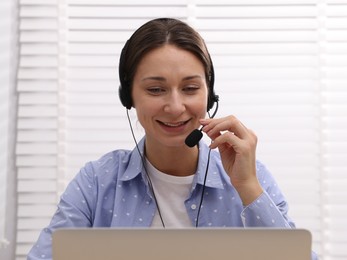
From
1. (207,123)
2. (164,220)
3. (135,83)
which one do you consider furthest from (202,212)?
(135,83)

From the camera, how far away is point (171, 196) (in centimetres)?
162

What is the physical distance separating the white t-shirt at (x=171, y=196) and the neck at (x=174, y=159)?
0.07 feet

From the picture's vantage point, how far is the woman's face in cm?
151

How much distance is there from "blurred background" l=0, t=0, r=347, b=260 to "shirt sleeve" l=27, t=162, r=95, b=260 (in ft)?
2.78

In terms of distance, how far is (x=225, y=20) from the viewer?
2.48 meters

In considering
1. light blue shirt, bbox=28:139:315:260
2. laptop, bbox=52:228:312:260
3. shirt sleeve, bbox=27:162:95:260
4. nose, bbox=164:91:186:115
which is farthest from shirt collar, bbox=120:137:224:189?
laptop, bbox=52:228:312:260

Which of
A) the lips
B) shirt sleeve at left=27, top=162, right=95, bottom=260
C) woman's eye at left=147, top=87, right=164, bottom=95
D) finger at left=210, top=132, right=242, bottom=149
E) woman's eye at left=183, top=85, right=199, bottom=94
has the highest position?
woman's eye at left=183, top=85, right=199, bottom=94

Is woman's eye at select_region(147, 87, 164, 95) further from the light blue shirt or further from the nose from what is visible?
the light blue shirt

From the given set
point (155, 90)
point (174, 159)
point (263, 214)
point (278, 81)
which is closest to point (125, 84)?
point (155, 90)

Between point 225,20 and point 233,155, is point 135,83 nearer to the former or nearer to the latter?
point 233,155

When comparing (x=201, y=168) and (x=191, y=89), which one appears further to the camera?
(x=201, y=168)

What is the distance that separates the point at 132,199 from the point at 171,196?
108 millimetres

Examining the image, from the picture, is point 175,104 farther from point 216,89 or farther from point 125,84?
point 216,89

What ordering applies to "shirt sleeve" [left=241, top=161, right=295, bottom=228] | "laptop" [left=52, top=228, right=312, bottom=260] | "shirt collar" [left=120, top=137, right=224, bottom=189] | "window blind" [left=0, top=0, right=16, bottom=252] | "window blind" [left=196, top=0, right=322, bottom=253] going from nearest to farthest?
"laptop" [left=52, top=228, right=312, bottom=260] → "shirt sleeve" [left=241, top=161, right=295, bottom=228] → "shirt collar" [left=120, top=137, right=224, bottom=189] → "window blind" [left=0, top=0, right=16, bottom=252] → "window blind" [left=196, top=0, right=322, bottom=253]
